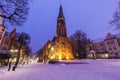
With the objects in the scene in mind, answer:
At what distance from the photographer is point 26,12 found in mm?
12586

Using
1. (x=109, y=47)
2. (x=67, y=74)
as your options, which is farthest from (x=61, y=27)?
(x=67, y=74)

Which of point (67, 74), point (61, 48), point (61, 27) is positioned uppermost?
point (61, 27)

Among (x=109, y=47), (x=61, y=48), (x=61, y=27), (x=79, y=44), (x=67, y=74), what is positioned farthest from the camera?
(x=61, y=27)

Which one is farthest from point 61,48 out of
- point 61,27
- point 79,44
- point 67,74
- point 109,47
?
point 67,74

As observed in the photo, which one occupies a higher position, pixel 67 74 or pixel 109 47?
pixel 109 47

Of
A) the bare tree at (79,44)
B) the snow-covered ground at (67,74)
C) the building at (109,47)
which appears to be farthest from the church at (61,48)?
the snow-covered ground at (67,74)

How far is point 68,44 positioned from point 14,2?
67.6 m

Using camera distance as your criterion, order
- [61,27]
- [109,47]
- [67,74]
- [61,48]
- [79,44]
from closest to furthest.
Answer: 1. [67,74]
2. [79,44]
3. [61,48]
4. [109,47]
5. [61,27]

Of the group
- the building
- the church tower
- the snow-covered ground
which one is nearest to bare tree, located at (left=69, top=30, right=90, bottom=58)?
the church tower

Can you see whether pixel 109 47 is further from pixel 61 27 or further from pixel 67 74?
pixel 67 74

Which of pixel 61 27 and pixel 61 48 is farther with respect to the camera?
pixel 61 27

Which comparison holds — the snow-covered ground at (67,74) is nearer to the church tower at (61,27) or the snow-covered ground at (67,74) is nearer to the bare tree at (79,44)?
the bare tree at (79,44)

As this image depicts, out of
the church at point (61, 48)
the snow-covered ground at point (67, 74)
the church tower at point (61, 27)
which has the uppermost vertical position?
the church tower at point (61, 27)

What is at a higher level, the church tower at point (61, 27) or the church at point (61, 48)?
the church tower at point (61, 27)
